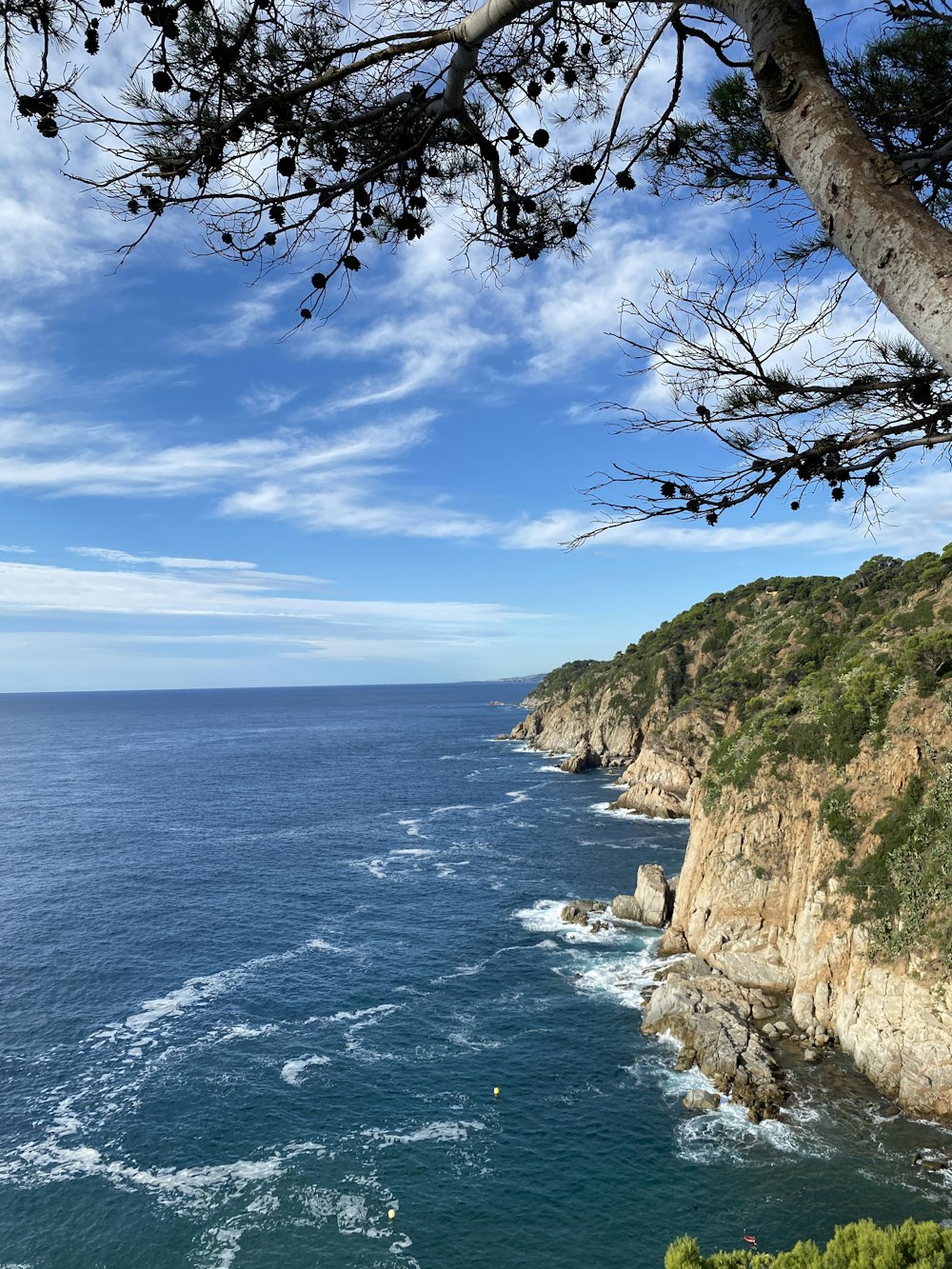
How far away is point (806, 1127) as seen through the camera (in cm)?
2692

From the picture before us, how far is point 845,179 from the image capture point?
3922mm

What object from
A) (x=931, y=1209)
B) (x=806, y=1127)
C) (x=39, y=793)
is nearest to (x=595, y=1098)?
(x=806, y=1127)

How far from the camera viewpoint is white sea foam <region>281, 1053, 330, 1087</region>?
32.0 meters

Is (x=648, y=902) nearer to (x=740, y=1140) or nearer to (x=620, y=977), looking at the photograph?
(x=620, y=977)

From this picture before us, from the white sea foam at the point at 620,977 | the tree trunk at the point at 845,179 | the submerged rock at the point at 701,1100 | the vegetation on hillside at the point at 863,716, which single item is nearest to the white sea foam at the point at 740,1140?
the submerged rock at the point at 701,1100

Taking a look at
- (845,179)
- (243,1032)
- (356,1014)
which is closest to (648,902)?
(356,1014)

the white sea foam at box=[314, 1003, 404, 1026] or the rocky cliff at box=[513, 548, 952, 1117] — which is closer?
the rocky cliff at box=[513, 548, 952, 1117]

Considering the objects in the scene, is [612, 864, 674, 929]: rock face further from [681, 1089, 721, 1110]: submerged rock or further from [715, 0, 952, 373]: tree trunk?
[715, 0, 952, 373]: tree trunk

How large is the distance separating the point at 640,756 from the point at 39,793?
83.3 meters

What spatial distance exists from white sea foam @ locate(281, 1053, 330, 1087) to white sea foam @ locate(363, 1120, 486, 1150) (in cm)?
503

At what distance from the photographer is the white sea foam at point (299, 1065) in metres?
32.0

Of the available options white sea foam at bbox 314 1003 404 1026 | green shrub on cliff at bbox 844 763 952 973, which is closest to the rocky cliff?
green shrub on cliff at bbox 844 763 952 973

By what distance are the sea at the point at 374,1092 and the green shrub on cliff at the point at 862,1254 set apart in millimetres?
7768

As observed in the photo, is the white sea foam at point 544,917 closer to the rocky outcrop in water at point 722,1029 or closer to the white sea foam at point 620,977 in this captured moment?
the white sea foam at point 620,977
